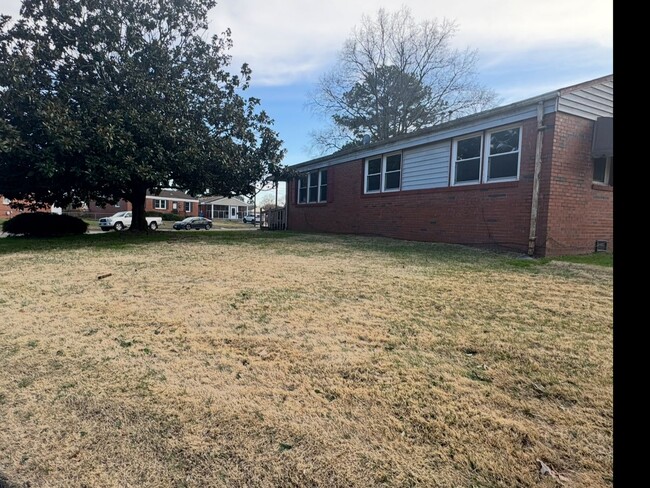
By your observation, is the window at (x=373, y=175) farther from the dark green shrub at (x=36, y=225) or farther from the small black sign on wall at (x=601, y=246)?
the dark green shrub at (x=36, y=225)

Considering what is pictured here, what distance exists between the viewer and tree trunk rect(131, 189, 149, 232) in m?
15.0

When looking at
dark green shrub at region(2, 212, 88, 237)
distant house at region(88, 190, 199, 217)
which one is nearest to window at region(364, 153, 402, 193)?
dark green shrub at region(2, 212, 88, 237)

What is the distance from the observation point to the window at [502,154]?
360 inches

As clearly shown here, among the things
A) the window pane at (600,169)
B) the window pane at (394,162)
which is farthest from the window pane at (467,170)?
the window pane at (600,169)

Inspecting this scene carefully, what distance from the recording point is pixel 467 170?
10.4 meters

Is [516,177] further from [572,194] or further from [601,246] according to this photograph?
[601,246]

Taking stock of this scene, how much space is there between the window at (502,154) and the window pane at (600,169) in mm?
1978

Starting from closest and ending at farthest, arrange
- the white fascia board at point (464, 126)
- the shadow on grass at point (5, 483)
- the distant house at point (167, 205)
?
the shadow on grass at point (5, 483)
the white fascia board at point (464, 126)
the distant house at point (167, 205)

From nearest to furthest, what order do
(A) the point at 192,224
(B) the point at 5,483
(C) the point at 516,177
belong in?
(B) the point at 5,483 → (C) the point at 516,177 → (A) the point at 192,224

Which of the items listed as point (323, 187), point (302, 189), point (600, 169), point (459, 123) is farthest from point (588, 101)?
point (302, 189)

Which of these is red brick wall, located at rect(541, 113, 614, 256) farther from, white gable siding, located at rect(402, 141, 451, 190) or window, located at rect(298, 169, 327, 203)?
window, located at rect(298, 169, 327, 203)

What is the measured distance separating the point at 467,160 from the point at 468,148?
0.34 metres

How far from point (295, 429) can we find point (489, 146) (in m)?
9.73

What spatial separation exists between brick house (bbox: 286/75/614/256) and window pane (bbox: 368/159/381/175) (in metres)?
0.69
